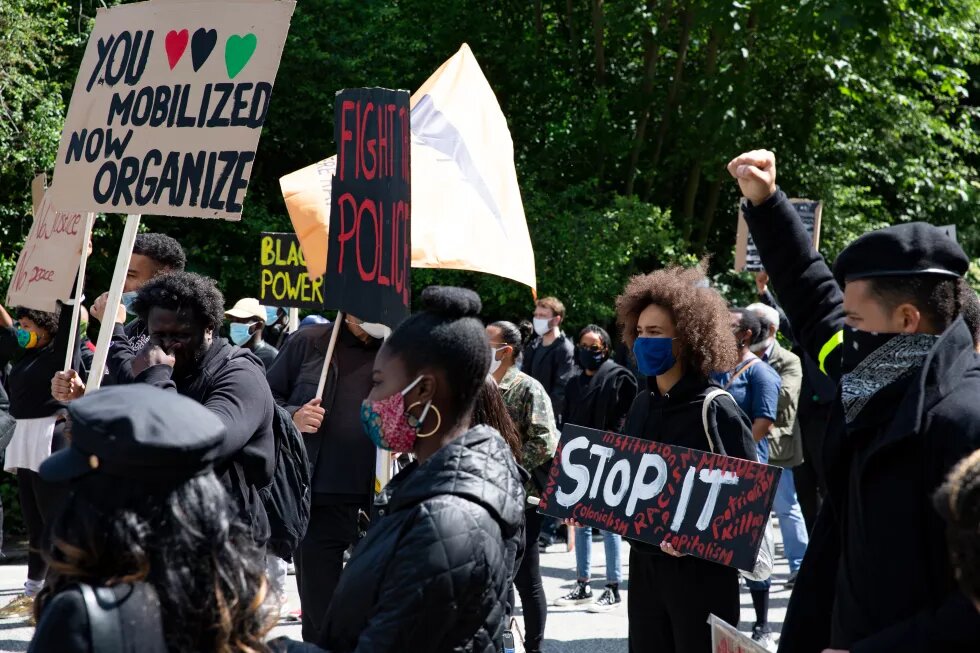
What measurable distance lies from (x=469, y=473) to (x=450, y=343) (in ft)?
1.19

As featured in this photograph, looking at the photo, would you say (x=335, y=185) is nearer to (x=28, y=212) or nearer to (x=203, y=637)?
(x=203, y=637)

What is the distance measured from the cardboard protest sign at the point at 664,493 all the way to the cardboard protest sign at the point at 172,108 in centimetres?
178

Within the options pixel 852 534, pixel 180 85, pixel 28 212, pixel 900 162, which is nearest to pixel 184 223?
pixel 28 212

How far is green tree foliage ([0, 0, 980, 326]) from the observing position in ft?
53.4

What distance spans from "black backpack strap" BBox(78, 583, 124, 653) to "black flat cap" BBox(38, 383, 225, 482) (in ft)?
0.67

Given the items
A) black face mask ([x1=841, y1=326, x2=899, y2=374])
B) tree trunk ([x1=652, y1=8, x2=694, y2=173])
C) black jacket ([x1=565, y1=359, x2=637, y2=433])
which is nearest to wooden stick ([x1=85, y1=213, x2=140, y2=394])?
black face mask ([x1=841, y1=326, x2=899, y2=374])

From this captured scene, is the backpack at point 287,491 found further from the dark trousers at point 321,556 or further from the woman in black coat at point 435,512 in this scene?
the woman in black coat at point 435,512

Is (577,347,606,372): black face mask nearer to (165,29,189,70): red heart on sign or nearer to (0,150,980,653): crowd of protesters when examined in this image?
(0,150,980,653): crowd of protesters

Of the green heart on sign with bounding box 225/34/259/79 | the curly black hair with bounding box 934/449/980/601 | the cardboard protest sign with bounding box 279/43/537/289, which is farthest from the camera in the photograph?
the cardboard protest sign with bounding box 279/43/537/289

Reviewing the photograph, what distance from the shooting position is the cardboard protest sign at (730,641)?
3.24 metres

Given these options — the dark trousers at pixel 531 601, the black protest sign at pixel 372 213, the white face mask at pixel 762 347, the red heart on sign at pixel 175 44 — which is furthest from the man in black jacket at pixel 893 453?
the white face mask at pixel 762 347

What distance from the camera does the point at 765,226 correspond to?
349cm

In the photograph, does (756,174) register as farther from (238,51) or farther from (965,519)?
(238,51)

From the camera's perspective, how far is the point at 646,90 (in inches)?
699
